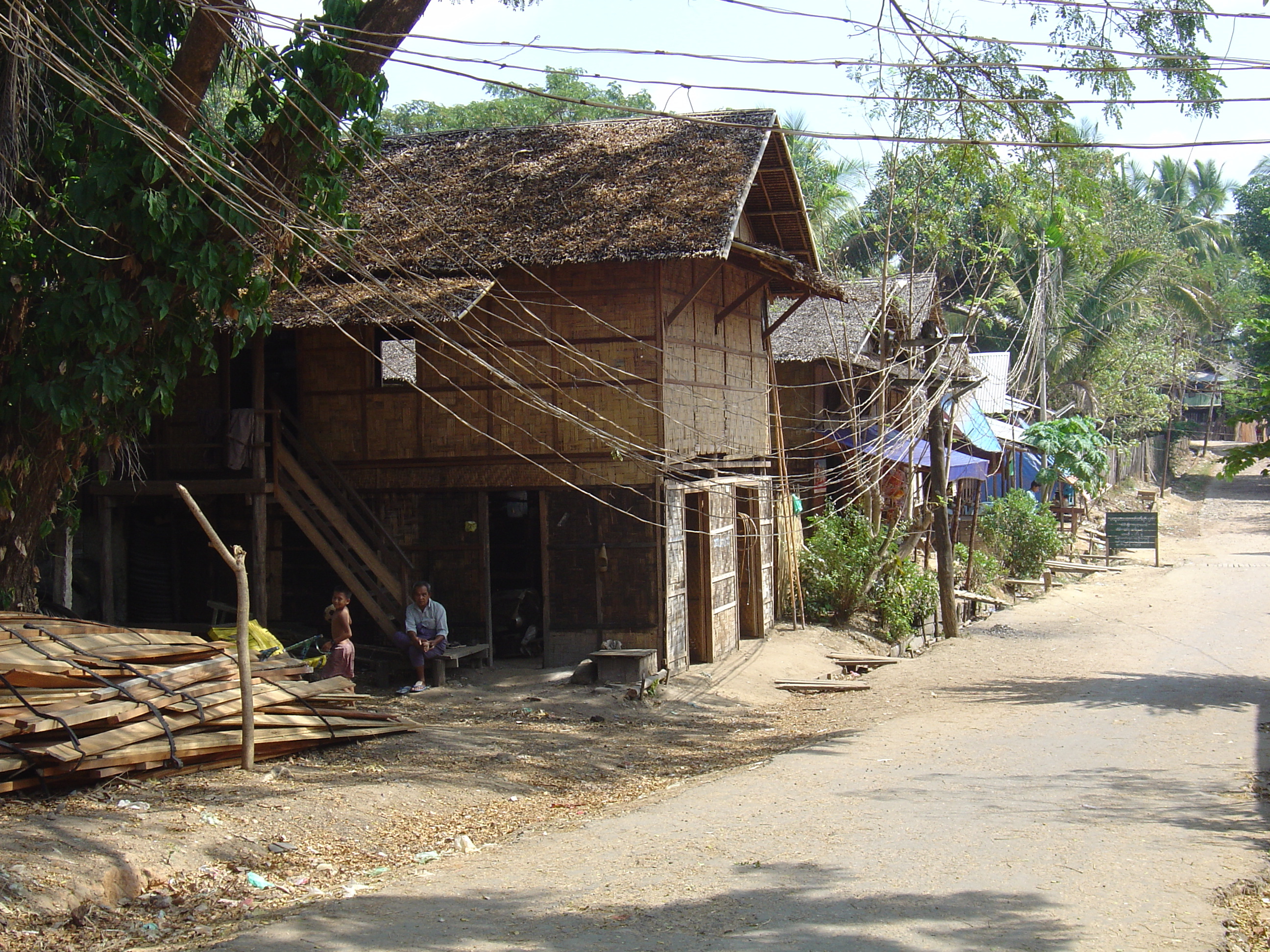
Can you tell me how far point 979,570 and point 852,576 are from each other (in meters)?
7.18

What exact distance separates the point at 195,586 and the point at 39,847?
9587 millimetres

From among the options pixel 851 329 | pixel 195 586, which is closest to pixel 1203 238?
pixel 851 329

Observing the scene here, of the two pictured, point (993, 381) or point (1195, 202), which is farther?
point (1195, 202)

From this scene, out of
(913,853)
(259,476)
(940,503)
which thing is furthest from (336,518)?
(940,503)

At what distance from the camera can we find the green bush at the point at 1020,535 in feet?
82.6

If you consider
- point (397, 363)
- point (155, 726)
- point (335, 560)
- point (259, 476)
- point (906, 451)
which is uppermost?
point (397, 363)

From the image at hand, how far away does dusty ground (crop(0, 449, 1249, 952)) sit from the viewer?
5.68 m

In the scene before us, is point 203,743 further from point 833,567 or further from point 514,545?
point 833,567

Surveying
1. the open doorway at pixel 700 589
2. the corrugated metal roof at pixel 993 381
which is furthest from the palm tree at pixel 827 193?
the open doorway at pixel 700 589

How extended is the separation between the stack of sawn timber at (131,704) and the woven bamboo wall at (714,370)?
18.2 ft

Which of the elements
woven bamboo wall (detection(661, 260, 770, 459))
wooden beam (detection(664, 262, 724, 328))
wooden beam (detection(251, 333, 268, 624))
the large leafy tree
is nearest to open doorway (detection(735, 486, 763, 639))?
woven bamboo wall (detection(661, 260, 770, 459))

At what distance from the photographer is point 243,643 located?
24.9ft

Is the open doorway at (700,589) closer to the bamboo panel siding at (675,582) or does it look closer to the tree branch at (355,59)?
the bamboo panel siding at (675,582)

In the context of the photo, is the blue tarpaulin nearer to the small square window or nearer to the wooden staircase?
the small square window
